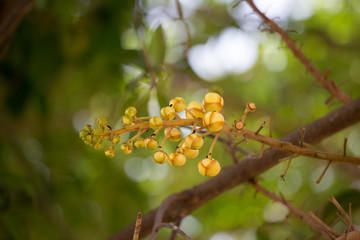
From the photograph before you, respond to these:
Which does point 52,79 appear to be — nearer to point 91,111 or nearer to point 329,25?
point 91,111

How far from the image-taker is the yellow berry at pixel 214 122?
18.9 inches

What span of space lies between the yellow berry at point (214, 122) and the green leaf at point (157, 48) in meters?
0.72

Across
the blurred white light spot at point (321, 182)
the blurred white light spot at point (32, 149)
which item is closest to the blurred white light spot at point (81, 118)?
the blurred white light spot at point (32, 149)

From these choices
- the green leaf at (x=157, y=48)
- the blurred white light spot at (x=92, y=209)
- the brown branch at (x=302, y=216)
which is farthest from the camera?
the blurred white light spot at (x=92, y=209)

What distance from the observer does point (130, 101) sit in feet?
3.49

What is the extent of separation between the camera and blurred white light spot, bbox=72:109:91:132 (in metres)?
2.39

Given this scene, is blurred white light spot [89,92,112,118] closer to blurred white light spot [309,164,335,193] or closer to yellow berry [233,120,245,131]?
blurred white light spot [309,164,335,193]

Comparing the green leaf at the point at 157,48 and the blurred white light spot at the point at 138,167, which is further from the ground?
the green leaf at the point at 157,48

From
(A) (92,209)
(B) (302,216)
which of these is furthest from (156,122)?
(A) (92,209)

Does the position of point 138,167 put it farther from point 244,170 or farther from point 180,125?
point 180,125

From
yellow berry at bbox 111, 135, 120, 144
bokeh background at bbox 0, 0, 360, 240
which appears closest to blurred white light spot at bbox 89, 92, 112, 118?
bokeh background at bbox 0, 0, 360, 240

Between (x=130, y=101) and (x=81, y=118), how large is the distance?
147 centimetres

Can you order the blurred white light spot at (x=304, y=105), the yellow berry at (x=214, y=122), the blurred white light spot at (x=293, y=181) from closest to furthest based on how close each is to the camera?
1. the yellow berry at (x=214, y=122)
2. the blurred white light spot at (x=304, y=105)
3. the blurred white light spot at (x=293, y=181)

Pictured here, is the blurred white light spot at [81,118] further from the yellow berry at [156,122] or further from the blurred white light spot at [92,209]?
the yellow berry at [156,122]
